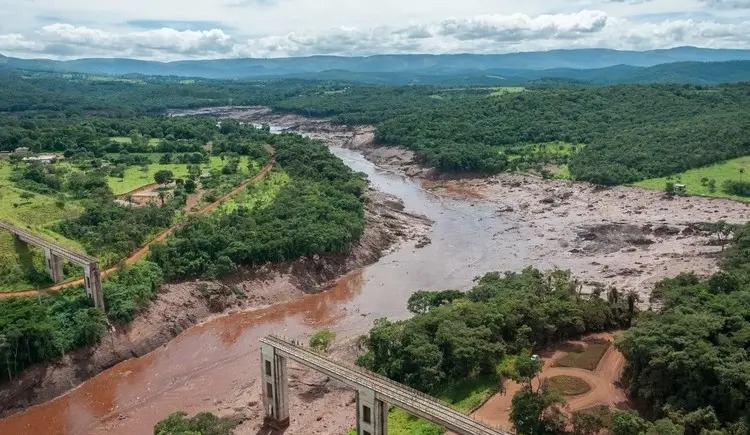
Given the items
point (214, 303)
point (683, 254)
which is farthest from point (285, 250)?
point (683, 254)

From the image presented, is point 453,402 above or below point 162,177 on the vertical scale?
below

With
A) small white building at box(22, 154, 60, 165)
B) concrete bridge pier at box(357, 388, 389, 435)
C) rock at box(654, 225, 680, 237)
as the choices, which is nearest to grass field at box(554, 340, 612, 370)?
concrete bridge pier at box(357, 388, 389, 435)

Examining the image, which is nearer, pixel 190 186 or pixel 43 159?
pixel 190 186

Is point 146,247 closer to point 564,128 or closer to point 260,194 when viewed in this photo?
point 260,194

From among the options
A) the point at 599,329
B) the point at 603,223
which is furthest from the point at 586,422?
the point at 603,223

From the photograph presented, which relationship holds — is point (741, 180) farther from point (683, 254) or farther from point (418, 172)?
point (418, 172)
